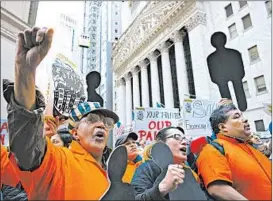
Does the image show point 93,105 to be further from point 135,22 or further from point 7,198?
point 135,22

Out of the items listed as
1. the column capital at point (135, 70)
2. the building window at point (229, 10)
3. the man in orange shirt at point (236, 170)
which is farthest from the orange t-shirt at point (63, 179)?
the column capital at point (135, 70)

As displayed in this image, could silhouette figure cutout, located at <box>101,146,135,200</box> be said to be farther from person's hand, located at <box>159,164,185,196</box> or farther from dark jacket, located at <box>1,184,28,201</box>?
dark jacket, located at <box>1,184,28,201</box>

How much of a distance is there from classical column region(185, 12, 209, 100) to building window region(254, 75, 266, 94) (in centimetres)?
105

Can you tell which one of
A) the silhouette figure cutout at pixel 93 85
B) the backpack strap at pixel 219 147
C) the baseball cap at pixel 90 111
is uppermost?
the silhouette figure cutout at pixel 93 85

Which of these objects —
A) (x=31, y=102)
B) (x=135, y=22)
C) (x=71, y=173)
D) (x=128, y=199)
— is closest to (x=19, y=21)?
(x=31, y=102)

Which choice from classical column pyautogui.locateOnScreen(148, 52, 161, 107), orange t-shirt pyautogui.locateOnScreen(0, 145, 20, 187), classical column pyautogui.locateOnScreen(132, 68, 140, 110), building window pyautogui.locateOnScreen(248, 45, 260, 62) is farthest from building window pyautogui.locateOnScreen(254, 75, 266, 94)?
orange t-shirt pyautogui.locateOnScreen(0, 145, 20, 187)

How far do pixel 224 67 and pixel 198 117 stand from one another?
45.2 inches

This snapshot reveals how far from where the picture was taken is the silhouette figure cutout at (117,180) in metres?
0.63

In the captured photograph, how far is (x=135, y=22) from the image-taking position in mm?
9688

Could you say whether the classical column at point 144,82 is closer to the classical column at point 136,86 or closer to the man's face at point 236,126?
the classical column at point 136,86

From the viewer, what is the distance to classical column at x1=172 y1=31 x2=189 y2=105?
767 centimetres

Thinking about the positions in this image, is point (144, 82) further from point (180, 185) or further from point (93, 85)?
point (180, 185)

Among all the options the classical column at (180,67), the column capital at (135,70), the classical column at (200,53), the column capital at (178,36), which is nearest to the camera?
the classical column at (200,53)

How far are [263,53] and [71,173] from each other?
590cm
